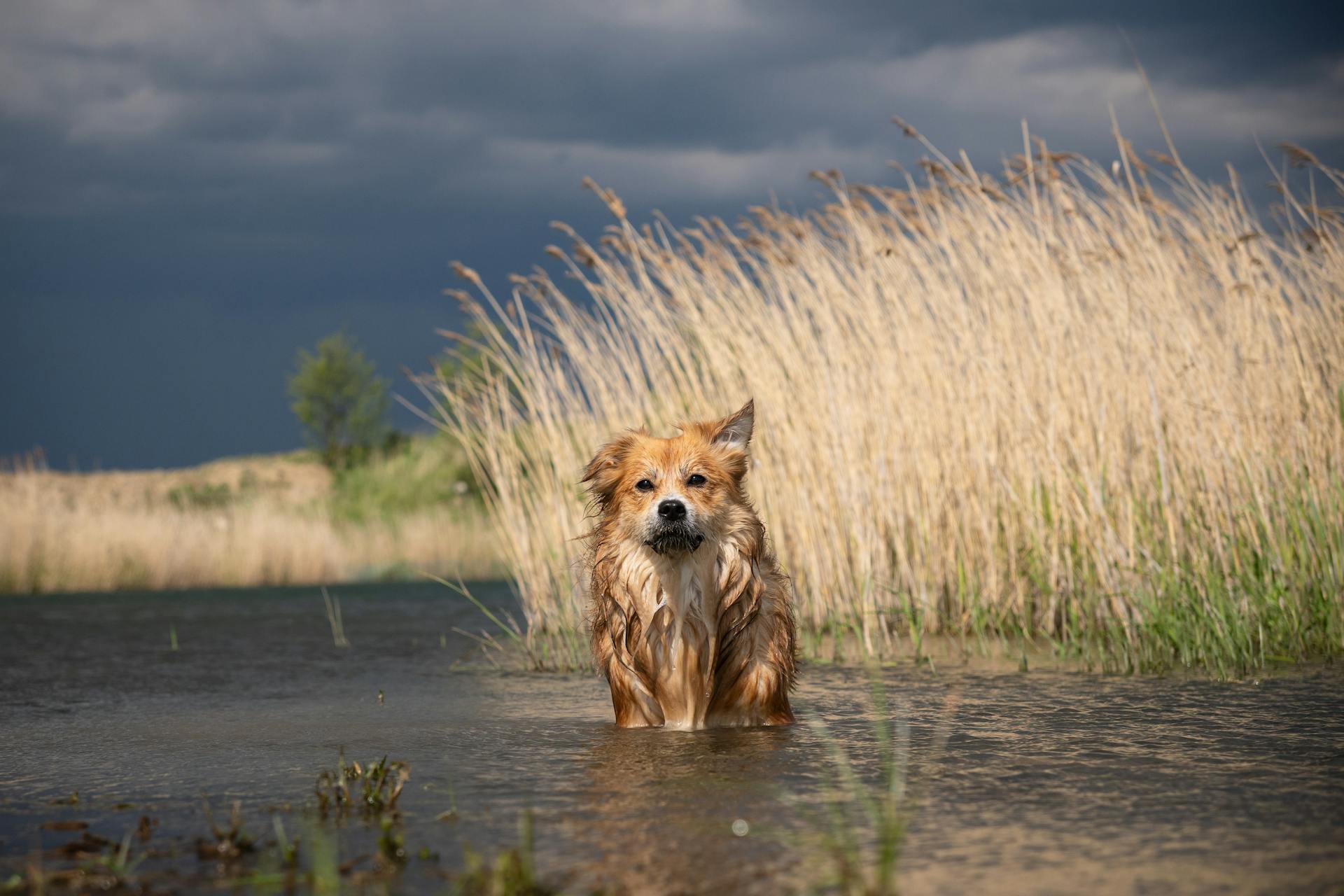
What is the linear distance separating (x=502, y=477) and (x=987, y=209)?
10.8ft

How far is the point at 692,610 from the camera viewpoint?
14.6 ft

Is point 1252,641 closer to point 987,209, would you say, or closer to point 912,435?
point 912,435

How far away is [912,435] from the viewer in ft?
23.4

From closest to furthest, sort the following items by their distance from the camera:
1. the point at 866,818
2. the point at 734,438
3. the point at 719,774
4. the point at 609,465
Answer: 1. the point at 866,818
2. the point at 719,774
3. the point at 609,465
4. the point at 734,438

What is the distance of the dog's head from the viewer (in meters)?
4.20

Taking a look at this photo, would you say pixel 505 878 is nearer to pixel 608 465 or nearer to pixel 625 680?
pixel 625 680

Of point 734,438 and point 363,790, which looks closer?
point 363,790

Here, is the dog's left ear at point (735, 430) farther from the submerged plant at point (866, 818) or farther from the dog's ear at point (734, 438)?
the submerged plant at point (866, 818)

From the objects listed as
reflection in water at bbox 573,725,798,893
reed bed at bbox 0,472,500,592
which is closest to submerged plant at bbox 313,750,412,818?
reflection in water at bbox 573,725,798,893

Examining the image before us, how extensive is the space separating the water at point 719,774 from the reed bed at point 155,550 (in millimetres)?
9640

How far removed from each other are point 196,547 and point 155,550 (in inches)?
23.4

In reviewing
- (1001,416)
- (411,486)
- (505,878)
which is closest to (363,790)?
(505,878)

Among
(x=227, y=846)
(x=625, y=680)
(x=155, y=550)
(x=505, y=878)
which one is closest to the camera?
(x=505, y=878)

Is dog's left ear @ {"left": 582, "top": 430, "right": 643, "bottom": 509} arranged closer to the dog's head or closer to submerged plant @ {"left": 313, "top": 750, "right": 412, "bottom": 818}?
the dog's head
